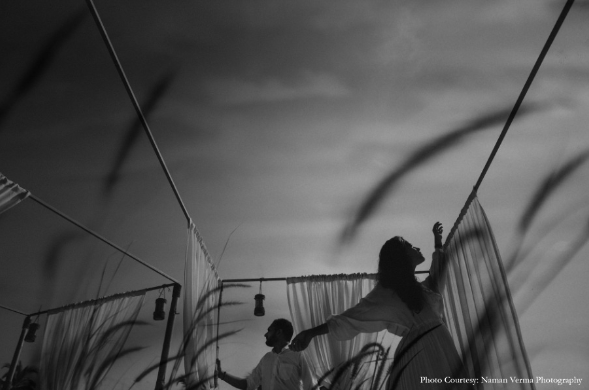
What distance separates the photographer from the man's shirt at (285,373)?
3230 millimetres

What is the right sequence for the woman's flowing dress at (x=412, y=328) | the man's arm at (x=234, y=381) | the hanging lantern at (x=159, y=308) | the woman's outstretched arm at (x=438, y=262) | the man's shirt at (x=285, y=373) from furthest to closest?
the hanging lantern at (x=159, y=308)
the man's arm at (x=234, y=381)
the man's shirt at (x=285, y=373)
the woman's outstretched arm at (x=438, y=262)
the woman's flowing dress at (x=412, y=328)

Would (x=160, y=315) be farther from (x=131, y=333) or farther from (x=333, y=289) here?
(x=131, y=333)

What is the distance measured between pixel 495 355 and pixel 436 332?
69 cm

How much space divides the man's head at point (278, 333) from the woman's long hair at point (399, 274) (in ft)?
5.20

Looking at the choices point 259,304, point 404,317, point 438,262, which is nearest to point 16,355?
point 259,304

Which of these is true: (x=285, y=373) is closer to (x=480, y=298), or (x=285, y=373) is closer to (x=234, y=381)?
(x=234, y=381)

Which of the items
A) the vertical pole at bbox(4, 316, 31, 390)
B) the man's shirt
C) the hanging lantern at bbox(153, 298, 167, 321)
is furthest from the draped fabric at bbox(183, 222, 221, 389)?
the vertical pole at bbox(4, 316, 31, 390)

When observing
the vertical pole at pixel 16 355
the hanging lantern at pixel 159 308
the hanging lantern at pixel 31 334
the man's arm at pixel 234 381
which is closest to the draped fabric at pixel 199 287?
the man's arm at pixel 234 381

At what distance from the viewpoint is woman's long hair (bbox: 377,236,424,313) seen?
6.61 feet

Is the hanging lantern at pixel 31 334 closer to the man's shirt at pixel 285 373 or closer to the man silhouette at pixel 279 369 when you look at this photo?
the man silhouette at pixel 279 369

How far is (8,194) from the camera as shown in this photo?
2.27m

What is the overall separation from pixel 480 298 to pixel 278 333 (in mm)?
1630

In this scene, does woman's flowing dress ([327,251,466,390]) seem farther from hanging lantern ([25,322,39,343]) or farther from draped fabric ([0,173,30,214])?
hanging lantern ([25,322,39,343])

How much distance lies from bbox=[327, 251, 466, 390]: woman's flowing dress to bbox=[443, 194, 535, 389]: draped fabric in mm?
120
